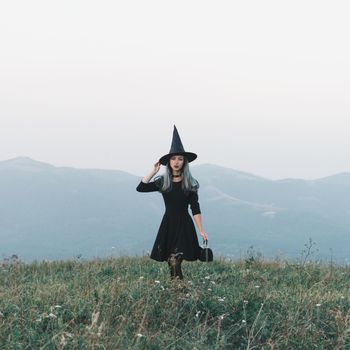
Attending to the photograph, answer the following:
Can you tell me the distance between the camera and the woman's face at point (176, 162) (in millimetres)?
9117

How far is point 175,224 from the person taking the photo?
924 centimetres

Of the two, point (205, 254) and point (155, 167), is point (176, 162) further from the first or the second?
point (205, 254)

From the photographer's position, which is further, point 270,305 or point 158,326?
point 270,305

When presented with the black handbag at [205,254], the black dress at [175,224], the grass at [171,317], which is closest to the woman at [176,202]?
the black dress at [175,224]

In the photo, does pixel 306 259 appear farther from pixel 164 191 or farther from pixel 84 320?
pixel 84 320

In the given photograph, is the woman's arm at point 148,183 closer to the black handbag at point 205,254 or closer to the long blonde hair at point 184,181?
the long blonde hair at point 184,181

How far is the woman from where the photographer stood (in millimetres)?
9133

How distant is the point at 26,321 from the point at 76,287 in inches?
95.0

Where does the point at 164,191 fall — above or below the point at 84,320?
above

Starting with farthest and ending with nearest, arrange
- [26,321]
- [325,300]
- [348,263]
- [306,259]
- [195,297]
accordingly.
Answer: [348,263] → [306,259] → [325,300] → [195,297] → [26,321]

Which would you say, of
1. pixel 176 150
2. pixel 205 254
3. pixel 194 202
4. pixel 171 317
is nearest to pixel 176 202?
pixel 194 202

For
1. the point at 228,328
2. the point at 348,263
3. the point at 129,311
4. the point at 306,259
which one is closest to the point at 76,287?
the point at 129,311

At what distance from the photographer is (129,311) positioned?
7.15 m

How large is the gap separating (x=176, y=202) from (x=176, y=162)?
598 mm
